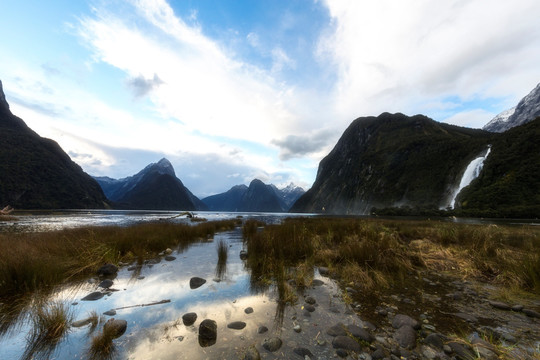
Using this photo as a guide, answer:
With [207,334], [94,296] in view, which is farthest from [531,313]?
[94,296]

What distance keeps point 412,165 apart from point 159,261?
11966 centimetres

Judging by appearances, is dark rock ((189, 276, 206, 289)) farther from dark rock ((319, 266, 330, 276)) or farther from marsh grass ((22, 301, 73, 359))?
dark rock ((319, 266, 330, 276))

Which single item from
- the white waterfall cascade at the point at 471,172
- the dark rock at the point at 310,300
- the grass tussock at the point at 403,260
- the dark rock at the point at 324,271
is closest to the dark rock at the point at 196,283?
the grass tussock at the point at 403,260

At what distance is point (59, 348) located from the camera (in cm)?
273

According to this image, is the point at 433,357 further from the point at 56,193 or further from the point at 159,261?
the point at 56,193

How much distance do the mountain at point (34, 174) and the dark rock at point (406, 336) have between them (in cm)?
13940

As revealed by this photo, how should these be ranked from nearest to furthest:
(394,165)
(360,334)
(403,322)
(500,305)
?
(360,334) → (403,322) → (500,305) → (394,165)

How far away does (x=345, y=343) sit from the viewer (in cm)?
297

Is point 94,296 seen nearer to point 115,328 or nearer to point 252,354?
point 115,328

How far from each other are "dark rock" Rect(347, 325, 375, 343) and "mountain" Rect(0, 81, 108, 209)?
13879 centimetres

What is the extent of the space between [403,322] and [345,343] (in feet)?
4.20

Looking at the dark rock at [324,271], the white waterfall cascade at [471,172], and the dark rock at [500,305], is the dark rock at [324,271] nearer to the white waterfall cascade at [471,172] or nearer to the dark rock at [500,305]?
the dark rock at [500,305]

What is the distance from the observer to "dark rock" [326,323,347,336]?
331 centimetres

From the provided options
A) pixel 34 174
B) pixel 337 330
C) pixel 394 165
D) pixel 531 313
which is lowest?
pixel 337 330
